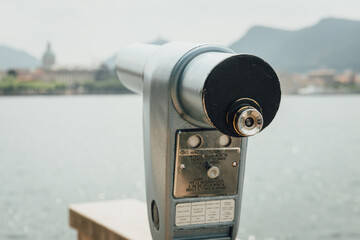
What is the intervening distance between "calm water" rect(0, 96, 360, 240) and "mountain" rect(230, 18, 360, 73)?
4420 cm

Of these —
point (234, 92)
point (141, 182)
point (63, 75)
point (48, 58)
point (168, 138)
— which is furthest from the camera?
point (48, 58)

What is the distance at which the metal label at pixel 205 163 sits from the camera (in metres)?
1.40

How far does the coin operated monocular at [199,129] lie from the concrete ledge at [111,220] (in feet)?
0.29

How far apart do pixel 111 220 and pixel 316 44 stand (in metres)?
103

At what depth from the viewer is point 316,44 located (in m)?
101

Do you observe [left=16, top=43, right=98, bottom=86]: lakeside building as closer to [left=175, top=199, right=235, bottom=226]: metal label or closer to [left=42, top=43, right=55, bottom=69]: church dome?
[left=42, top=43, right=55, bottom=69]: church dome

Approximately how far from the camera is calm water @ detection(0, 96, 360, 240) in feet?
60.2

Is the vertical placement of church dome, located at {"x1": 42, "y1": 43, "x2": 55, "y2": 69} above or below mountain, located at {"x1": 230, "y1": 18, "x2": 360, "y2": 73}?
below

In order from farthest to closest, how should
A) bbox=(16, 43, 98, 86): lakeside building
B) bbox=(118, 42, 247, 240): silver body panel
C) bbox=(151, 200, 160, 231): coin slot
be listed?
bbox=(16, 43, 98, 86): lakeside building, bbox=(151, 200, 160, 231): coin slot, bbox=(118, 42, 247, 240): silver body panel

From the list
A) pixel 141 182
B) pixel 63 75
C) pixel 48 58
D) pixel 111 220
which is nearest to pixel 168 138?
pixel 111 220

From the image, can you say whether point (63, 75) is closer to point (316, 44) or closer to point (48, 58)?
point (48, 58)

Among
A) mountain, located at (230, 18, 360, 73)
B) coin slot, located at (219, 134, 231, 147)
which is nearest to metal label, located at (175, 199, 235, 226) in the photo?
coin slot, located at (219, 134, 231, 147)

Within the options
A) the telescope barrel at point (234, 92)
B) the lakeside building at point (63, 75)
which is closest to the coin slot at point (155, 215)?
the telescope barrel at point (234, 92)

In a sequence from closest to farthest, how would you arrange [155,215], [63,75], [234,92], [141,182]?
[234,92], [155,215], [141,182], [63,75]
